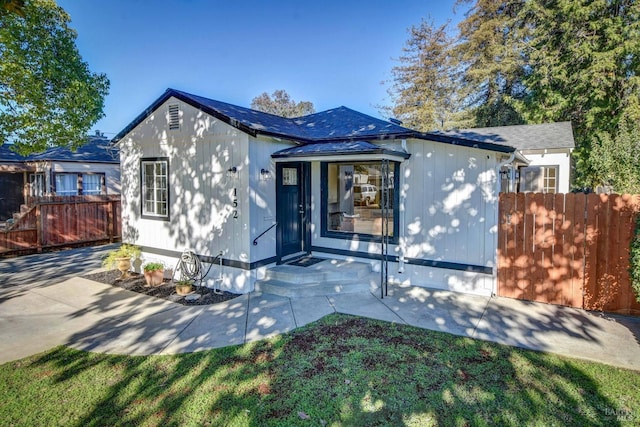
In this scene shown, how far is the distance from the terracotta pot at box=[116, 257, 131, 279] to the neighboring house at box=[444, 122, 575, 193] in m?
10.2

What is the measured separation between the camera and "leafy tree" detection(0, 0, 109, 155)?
7.96m

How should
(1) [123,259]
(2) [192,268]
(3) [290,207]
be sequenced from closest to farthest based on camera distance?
(2) [192,268] → (3) [290,207] → (1) [123,259]

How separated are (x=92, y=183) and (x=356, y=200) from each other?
1486 cm

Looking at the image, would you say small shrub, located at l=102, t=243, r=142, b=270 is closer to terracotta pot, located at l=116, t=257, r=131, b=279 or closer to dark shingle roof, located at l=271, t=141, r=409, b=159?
terracotta pot, located at l=116, t=257, r=131, b=279

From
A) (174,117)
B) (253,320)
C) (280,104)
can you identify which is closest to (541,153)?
(253,320)

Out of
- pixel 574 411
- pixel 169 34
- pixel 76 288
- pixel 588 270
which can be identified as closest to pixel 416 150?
pixel 588 270

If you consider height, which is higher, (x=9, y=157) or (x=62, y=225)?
(x=9, y=157)

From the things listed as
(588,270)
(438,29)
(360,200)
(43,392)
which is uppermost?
(438,29)

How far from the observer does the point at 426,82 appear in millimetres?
25719

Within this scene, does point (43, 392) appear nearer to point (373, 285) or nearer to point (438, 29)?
point (373, 285)

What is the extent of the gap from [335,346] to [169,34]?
12911 mm

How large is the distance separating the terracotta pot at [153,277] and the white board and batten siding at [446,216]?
15.3ft

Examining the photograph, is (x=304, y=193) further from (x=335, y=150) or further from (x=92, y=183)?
(x=92, y=183)

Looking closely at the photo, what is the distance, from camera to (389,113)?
88.7 feet
